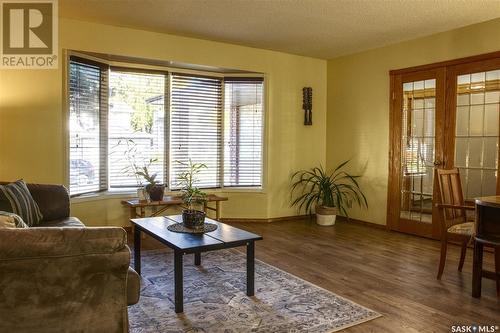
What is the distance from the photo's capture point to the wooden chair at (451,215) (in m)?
3.28

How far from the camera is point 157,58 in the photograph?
5023 mm

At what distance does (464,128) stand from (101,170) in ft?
14.5

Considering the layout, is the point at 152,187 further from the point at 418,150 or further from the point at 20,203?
the point at 418,150

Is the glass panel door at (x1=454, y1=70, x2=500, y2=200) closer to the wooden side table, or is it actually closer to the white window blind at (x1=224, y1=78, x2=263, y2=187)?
the white window blind at (x1=224, y1=78, x2=263, y2=187)

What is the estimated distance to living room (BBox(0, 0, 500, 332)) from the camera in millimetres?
2543

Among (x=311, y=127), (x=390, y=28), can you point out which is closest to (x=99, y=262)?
(x=390, y=28)

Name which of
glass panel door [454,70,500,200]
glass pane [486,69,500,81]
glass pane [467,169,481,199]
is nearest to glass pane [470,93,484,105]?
glass panel door [454,70,500,200]

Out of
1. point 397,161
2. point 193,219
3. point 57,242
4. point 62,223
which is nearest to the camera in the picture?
point 57,242

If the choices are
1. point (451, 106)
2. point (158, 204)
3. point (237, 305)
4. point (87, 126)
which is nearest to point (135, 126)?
point (87, 126)

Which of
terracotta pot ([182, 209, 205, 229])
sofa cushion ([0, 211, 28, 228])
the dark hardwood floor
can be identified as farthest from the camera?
terracotta pot ([182, 209, 205, 229])

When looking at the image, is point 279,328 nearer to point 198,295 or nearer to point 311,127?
point 198,295

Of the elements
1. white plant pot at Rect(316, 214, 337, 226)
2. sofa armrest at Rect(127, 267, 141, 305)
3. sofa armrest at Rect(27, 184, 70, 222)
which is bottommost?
white plant pot at Rect(316, 214, 337, 226)

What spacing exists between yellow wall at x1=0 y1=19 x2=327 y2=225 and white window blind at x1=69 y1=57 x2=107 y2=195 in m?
0.18

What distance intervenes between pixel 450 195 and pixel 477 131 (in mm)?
1394
